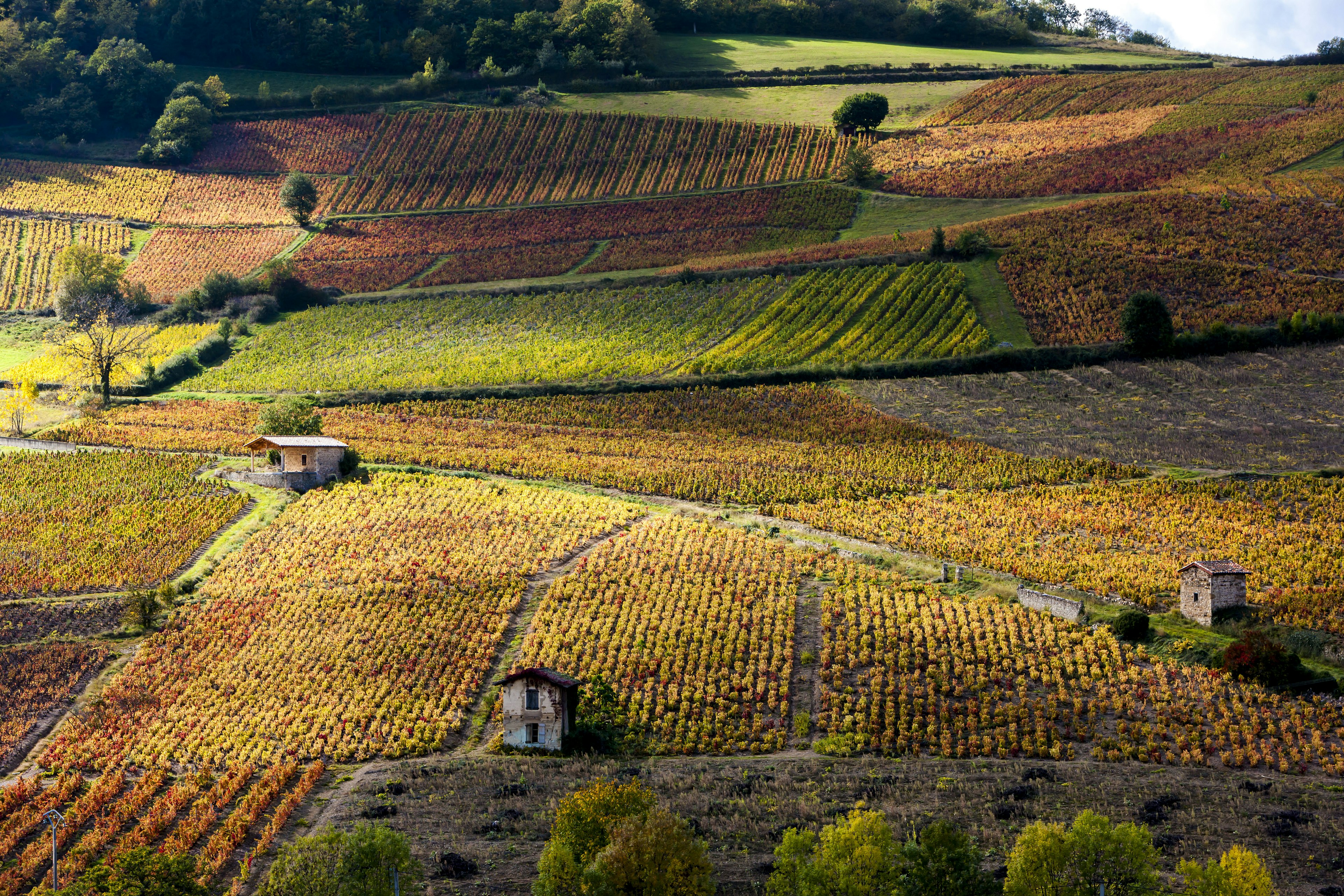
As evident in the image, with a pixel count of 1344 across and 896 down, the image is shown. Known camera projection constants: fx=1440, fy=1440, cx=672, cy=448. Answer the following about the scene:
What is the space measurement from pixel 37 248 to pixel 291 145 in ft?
85.1

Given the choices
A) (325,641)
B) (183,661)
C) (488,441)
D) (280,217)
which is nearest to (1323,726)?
(325,641)

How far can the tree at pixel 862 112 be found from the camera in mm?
128125

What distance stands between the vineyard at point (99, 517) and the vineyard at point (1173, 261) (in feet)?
168

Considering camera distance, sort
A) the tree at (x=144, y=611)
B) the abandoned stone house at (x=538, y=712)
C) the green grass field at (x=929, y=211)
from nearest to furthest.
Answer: the abandoned stone house at (x=538, y=712)
the tree at (x=144, y=611)
the green grass field at (x=929, y=211)

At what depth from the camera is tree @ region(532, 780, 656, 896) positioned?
3538cm

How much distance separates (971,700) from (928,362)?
136ft

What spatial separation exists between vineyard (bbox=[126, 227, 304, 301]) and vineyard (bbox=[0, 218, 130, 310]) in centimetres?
319

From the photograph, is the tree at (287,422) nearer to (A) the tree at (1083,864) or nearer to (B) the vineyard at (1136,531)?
(B) the vineyard at (1136,531)

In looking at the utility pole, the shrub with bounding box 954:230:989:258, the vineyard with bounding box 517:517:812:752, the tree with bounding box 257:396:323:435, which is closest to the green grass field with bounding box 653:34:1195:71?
the shrub with bounding box 954:230:989:258

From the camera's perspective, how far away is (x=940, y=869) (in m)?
35.0

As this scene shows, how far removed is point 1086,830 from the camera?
34969 millimetres

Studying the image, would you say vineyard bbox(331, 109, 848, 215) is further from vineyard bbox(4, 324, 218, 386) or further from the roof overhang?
the roof overhang

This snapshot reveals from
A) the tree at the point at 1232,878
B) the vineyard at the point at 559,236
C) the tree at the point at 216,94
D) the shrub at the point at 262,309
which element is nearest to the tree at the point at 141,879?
the tree at the point at 1232,878

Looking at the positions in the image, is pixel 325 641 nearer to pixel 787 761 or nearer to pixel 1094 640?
pixel 787 761
